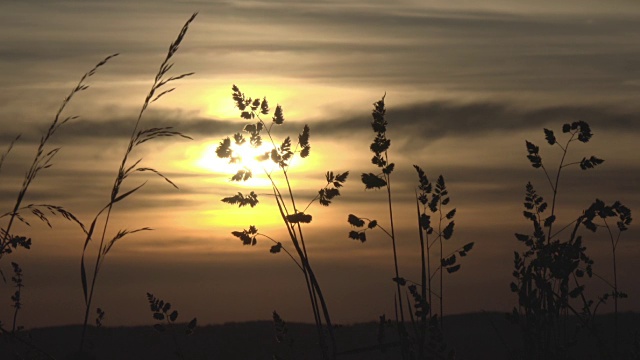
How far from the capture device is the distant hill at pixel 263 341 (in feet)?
29.0

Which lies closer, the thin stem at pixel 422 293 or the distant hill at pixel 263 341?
the thin stem at pixel 422 293

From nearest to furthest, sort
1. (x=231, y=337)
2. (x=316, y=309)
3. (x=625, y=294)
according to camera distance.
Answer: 1. (x=316, y=309)
2. (x=625, y=294)
3. (x=231, y=337)

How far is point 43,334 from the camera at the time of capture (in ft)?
35.1

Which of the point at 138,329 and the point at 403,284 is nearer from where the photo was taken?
the point at 403,284

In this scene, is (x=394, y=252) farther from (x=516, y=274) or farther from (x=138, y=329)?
(x=138, y=329)

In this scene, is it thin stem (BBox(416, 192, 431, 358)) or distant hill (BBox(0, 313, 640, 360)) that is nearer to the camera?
thin stem (BBox(416, 192, 431, 358))

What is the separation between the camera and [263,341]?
387 inches

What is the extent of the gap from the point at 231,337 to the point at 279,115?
6546 millimetres

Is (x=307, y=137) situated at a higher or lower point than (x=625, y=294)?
higher

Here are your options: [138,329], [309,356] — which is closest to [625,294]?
[309,356]

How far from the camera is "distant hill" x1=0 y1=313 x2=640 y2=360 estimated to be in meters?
8.85

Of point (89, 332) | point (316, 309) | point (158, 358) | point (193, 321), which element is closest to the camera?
point (316, 309)

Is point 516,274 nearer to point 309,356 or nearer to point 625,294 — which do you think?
point 625,294

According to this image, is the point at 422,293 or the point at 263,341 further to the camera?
the point at 263,341
